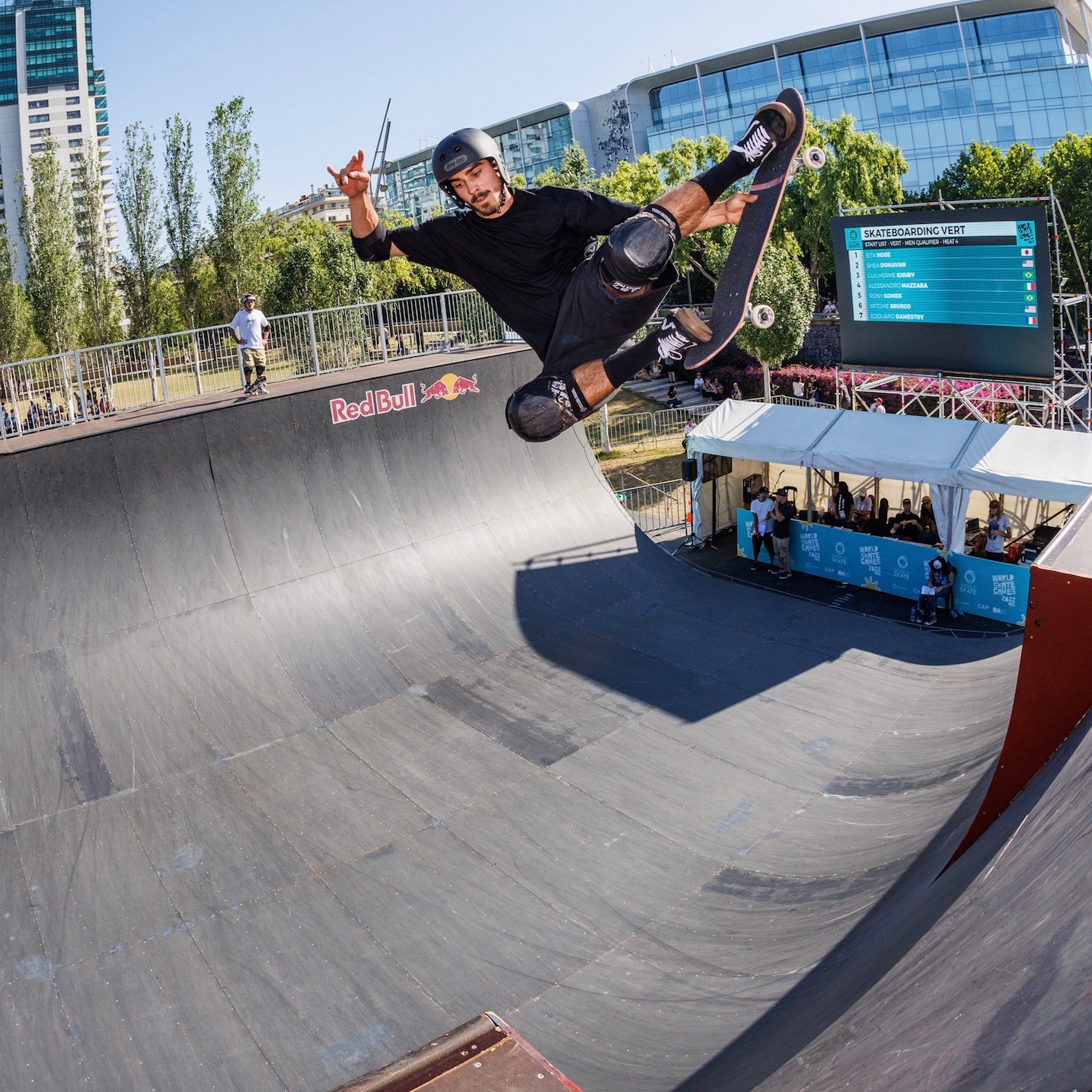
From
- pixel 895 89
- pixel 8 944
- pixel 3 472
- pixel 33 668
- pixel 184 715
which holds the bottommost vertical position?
pixel 8 944

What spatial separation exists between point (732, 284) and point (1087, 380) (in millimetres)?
18837

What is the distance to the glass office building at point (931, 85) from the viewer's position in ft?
202

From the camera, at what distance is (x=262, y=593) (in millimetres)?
11586

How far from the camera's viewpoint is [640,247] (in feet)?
15.8

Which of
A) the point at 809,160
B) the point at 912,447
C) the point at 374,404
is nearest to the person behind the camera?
the point at 809,160

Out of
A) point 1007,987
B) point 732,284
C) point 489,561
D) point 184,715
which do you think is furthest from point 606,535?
point 1007,987

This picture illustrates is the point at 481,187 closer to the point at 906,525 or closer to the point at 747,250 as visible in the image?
the point at 747,250

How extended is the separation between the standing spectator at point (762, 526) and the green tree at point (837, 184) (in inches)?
997

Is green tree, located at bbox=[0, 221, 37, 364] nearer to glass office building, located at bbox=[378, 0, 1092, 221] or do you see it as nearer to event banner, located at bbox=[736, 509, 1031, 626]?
event banner, located at bbox=[736, 509, 1031, 626]

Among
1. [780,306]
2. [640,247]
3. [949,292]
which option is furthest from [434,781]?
[780,306]

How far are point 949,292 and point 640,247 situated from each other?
48.0ft

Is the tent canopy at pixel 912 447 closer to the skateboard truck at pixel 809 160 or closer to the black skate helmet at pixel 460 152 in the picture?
the skateboard truck at pixel 809 160

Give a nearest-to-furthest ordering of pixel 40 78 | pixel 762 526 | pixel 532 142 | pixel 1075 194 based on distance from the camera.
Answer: pixel 762 526 < pixel 1075 194 < pixel 532 142 < pixel 40 78

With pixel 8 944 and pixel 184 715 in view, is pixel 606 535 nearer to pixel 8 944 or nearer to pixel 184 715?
pixel 184 715
